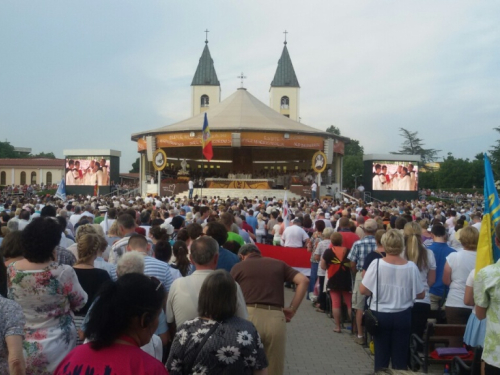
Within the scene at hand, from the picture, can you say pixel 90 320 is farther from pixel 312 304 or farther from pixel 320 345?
pixel 312 304

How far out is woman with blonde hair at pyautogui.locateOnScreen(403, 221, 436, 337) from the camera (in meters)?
6.55

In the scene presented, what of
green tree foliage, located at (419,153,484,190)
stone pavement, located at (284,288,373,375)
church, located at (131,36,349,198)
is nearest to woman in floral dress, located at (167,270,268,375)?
stone pavement, located at (284,288,373,375)

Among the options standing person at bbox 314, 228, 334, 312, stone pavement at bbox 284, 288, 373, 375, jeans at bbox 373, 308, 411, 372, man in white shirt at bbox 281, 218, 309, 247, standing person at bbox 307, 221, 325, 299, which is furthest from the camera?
man in white shirt at bbox 281, 218, 309, 247

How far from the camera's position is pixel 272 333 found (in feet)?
15.5

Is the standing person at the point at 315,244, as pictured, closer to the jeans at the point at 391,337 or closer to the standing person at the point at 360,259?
the standing person at the point at 360,259

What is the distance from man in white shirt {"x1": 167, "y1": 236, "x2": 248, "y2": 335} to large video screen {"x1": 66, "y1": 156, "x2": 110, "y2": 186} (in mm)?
42674

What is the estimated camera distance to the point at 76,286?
13.4 ft

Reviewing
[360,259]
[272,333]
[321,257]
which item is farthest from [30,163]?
[272,333]

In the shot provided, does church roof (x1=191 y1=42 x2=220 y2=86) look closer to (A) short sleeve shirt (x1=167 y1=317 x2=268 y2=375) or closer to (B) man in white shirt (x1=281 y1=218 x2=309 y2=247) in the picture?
(B) man in white shirt (x1=281 y1=218 x2=309 y2=247)

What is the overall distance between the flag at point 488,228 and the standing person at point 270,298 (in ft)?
5.15

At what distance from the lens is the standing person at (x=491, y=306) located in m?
3.93

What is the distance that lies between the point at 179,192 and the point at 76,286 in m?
35.9

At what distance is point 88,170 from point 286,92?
132 feet

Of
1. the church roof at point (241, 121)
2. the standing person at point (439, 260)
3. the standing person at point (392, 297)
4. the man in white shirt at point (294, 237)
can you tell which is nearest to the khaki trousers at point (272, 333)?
the standing person at point (392, 297)
